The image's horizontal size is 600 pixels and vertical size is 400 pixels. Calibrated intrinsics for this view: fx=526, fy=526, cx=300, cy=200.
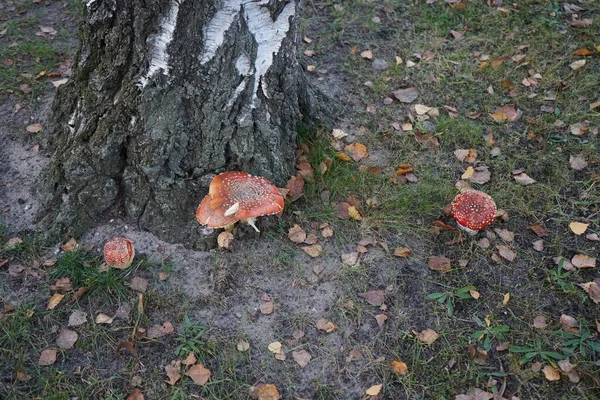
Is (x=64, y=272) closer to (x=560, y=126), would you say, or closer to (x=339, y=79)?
(x=339, y=79)

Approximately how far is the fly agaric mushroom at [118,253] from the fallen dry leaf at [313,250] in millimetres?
1115

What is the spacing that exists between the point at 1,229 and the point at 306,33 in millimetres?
3217

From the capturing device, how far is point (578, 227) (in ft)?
11.8

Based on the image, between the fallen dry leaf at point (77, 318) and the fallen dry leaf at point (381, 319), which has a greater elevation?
the fallen dry leaf at point (381, 319)

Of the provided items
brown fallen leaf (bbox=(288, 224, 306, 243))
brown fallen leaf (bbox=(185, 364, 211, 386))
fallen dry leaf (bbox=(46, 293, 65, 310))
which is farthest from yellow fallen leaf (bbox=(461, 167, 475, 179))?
fallen dry leaf (bbox=(46, 293, 65, 310))

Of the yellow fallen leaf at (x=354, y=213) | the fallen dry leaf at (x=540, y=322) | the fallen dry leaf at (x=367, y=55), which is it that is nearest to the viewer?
the fallen dry leaf at (x=540, y=322)

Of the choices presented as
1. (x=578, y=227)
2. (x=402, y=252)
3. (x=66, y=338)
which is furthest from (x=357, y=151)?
(x=66, y=338)

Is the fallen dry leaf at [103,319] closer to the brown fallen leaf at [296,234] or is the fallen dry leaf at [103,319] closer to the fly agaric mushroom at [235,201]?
the fly agaric mushroom at [235,201]

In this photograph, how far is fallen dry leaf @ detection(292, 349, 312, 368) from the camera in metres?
3.01

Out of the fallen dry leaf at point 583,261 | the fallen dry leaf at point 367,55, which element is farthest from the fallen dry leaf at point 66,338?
the fallen dry leaf at point 367,55

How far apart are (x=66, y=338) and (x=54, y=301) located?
0.83 feet

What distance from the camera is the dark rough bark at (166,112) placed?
2.98 metres

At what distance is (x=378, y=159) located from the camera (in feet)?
13.3

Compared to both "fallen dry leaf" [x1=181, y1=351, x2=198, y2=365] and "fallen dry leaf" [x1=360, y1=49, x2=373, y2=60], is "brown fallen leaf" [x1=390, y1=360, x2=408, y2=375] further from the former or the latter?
"fallen dry leaf" [x1=360, y1=49, x2=373, y2=60]
